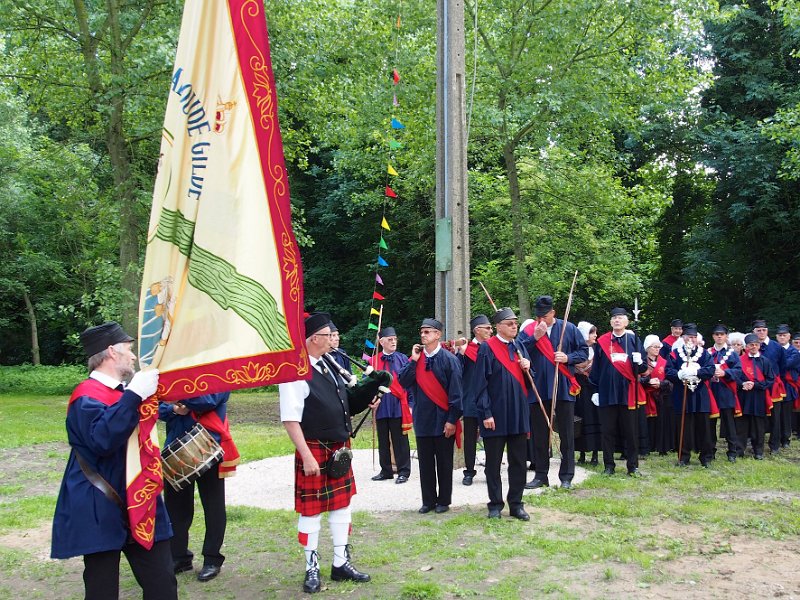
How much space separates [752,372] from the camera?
12.4 meters

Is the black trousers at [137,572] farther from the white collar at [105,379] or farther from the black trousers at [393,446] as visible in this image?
the black trousers at [393,446]

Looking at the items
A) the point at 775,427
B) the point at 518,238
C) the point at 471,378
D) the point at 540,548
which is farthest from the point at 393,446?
the point at 518,238

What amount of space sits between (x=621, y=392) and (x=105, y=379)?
7.59 m

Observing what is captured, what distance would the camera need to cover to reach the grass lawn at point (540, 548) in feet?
18.6

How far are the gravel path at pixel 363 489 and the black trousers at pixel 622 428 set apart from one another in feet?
1.40

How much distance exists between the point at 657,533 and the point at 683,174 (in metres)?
21.6

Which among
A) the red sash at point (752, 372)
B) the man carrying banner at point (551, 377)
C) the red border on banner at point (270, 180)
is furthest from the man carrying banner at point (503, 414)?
the red sash at point (752, 372)

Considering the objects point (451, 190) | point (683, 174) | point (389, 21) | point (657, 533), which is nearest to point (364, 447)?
point (451, 190)

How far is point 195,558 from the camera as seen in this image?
6605 mm

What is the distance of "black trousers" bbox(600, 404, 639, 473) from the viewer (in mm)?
10164

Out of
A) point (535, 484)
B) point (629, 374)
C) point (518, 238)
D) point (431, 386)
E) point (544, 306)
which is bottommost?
point (535, 484)

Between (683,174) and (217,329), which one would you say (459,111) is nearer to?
(217,329)

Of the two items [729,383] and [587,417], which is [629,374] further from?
[729,383]

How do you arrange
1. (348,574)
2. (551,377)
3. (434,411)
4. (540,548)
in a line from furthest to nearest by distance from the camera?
1. (551,377)
2. (434,411)
3. (540,548)
4. (348,574)
